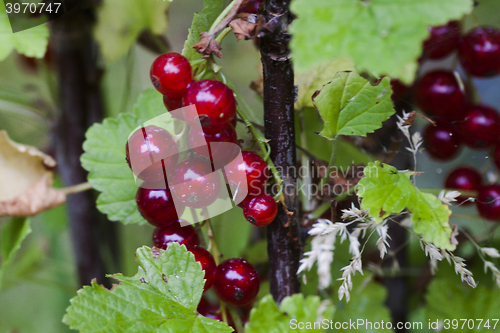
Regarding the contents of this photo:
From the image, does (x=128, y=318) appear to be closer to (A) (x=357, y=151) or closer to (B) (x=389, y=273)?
(A) (x=357, y=151)

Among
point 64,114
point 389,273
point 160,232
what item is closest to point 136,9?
point 64,114

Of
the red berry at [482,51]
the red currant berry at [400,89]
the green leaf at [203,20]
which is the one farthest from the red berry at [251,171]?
the red berry at [482,51]

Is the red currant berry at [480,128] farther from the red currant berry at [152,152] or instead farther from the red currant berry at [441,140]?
the red currant berry at [152,152]

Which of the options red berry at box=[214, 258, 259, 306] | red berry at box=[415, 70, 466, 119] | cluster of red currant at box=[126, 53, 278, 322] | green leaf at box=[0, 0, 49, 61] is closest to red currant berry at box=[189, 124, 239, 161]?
cluster of red currant at box=[126, 53, 278, 322]

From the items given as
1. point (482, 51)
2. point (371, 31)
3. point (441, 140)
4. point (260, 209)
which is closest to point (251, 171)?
point (260, 209)

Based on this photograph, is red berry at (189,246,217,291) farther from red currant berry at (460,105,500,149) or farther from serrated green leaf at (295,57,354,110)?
red currant berry at (460,105,500,149)

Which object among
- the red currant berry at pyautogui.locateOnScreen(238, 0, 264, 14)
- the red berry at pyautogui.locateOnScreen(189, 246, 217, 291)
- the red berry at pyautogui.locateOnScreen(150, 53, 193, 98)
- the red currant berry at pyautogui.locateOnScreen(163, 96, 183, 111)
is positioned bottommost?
the red berry at pyautogui.locateOnScreen(189, 246, 217, 291)
